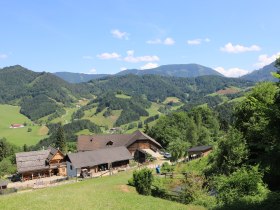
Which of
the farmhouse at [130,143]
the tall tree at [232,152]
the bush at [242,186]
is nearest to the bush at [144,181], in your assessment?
the tall tree at [232,152]

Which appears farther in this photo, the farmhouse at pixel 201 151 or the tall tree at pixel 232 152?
the farmhouse at pixel 201 151

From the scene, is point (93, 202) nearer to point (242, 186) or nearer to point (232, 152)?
point (242, 186)

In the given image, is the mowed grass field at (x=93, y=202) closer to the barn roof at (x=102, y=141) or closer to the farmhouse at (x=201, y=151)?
the farmhouse at (x=201, y=151)

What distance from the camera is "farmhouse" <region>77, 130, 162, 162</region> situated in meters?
88.4

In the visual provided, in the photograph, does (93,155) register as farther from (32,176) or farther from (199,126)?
(199,126)

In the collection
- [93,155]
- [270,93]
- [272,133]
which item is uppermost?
[270,93]

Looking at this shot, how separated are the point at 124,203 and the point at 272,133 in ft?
64.0

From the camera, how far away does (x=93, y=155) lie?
70812mm

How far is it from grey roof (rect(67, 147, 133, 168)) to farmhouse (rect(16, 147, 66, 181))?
8192 mm

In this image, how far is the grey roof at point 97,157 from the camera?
67500mm

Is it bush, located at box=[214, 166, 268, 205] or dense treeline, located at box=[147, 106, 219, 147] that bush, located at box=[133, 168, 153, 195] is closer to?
bush, located at box=[214, 166, 268, 205]

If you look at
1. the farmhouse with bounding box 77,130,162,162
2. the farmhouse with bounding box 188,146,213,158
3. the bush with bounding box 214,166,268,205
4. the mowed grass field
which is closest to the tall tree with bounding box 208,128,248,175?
the bush with bounding box 214,166,268,205

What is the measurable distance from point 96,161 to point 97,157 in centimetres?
151

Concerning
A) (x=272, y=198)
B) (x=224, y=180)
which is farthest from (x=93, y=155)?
(x=272, y=198)
